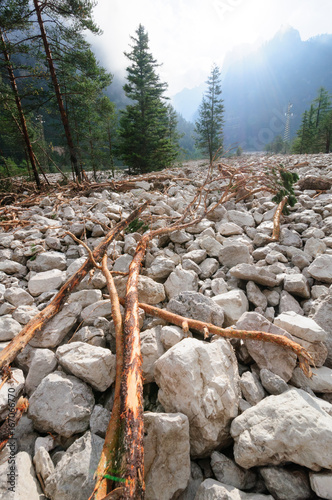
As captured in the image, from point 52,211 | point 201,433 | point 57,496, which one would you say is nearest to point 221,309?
point 201,433

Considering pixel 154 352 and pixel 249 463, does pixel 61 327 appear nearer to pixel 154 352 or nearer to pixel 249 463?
pixel 154 352

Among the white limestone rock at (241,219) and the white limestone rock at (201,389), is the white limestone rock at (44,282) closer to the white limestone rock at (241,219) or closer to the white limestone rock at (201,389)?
the white limestone rock at (201,389)

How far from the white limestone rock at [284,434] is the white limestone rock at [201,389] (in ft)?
0.30

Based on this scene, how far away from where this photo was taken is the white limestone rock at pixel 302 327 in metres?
1.37

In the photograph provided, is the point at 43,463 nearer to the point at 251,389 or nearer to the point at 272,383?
the point at 251,389

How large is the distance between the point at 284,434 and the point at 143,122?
634 inches

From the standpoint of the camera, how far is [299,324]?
4.77ft

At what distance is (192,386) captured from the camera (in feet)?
3.92

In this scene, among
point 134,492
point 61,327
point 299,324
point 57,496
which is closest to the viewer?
point 134,492

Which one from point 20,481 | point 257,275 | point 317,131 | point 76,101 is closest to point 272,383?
point 257,275

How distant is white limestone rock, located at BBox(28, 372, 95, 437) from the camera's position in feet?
3.85

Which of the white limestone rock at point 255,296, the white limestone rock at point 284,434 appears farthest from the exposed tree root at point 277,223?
the white limestone rock at point 284,434

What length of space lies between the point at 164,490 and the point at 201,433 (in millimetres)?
276

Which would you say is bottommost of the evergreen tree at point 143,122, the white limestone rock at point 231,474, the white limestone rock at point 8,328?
the white limestone rock at point 231,474
